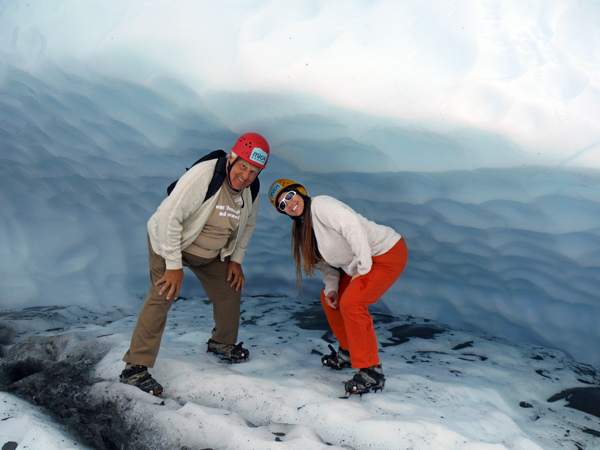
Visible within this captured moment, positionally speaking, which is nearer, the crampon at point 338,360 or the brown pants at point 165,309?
the brown pants at point 165,309

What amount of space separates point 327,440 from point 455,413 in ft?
1.97

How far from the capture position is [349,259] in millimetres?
2242

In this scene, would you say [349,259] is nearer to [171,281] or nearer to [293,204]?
[293,204]

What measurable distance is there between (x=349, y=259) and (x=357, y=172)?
2.26ft

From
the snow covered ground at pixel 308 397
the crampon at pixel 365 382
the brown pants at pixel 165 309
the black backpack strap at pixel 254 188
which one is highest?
the black backpack strap at pixel 254 188

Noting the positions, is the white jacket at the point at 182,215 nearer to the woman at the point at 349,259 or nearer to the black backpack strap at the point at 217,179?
the black backpack strap at the point at 217,179

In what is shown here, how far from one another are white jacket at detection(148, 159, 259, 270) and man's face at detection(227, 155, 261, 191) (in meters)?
0.08

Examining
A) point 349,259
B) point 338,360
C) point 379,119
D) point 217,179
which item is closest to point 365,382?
point 338,360

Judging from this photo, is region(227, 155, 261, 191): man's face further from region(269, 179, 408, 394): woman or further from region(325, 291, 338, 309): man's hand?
region(325, 291, 338, 309): man's hand

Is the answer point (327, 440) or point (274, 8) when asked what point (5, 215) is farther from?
point (327, 440)

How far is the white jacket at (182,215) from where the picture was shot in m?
2.04

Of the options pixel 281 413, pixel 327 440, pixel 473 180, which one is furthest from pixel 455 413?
pixel 473 180

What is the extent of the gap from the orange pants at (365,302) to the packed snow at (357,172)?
0.74ft

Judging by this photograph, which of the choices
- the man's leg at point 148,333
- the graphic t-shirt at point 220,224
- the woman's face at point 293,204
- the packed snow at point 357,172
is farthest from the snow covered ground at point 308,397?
the woman's face at point 293,204
